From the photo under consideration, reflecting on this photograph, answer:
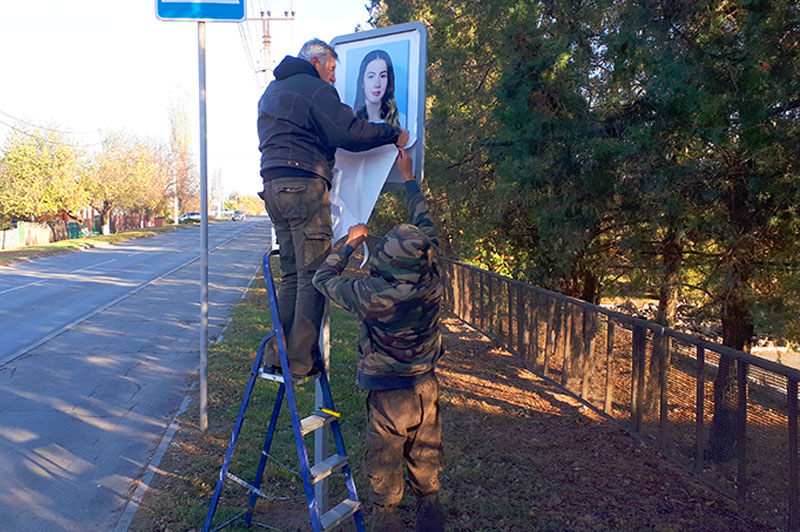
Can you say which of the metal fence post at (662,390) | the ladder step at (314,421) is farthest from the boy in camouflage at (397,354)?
the metal fence post at (662,390)

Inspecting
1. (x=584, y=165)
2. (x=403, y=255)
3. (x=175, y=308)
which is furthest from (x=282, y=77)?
(x=175, y=308)

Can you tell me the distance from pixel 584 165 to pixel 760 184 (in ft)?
4.55

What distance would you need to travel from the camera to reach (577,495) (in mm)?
4910

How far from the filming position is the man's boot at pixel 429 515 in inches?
143

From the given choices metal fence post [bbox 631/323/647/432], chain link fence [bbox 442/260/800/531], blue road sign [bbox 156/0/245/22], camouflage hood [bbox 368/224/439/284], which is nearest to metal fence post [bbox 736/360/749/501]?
chain link fence [bbox 442/260/800/531]

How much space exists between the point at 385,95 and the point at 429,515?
8.44 feet

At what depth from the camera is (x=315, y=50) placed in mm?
3771

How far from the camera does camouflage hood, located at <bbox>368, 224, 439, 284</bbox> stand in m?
3.40

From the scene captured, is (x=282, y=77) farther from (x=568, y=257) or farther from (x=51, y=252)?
(x=51, y=252)

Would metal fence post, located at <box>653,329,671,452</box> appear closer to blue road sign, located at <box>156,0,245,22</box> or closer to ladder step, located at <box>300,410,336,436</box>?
ladder step, located at <box>300,410,336,436</box>

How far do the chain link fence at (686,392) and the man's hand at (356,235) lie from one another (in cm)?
251

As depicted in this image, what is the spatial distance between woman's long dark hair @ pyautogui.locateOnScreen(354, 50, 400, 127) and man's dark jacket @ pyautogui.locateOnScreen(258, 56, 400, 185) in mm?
440

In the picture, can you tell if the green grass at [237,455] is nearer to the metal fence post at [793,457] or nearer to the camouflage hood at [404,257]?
the camouflage hood at [404,257]

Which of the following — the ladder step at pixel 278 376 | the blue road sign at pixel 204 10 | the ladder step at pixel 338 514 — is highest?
the blue road sign at pixel 204 10
